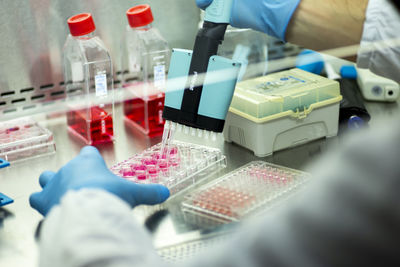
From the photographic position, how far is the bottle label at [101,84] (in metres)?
1.82

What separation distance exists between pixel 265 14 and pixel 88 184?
877mm

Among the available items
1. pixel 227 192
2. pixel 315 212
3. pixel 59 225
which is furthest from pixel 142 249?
pixel 227 192

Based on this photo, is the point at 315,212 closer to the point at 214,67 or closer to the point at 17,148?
the point at 214,67

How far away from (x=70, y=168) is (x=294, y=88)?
0.79 meters

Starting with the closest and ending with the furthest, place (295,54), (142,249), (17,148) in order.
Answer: (142,249), (17,148), (295,54)

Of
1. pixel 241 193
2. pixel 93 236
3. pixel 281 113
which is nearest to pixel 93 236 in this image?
pixel 93 236

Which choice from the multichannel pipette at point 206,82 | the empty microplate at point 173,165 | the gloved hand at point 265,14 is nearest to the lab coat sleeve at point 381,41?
the gloved hand at point 265,14

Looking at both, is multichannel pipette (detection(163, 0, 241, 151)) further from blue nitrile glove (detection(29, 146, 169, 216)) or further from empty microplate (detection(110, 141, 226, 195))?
blue nitrile glove (detection(29, 146, 169, 216))

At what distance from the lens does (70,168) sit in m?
1.26

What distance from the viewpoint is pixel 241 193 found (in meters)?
1.41

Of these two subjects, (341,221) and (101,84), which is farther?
(101,84)

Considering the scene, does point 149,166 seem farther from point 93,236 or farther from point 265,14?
point 93,236

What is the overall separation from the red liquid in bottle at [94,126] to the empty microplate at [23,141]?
4.7 inches

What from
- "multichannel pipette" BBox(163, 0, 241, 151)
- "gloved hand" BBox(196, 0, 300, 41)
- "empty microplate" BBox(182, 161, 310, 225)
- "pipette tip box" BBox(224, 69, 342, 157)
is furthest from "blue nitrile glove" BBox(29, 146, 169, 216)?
"gloved hand" BBox(196, 0, 300, 41)
